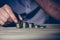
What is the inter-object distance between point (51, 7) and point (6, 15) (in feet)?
1.70

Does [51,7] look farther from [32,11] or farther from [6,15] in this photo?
[6,15]

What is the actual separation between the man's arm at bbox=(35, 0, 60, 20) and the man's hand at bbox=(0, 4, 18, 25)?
0.33 metres

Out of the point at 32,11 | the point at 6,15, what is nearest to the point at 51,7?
the point at 32,11

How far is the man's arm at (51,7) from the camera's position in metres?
4.25

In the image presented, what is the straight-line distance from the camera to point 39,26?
423cm

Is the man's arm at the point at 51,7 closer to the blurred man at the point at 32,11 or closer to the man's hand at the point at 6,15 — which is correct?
the blurred man at the point at 32,11

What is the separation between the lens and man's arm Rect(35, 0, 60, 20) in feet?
14.0

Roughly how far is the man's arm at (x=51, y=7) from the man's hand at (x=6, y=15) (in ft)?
1.08

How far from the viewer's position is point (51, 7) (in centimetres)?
426

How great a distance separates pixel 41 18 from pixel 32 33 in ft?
0.75

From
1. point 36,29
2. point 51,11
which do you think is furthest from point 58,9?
point 36,29

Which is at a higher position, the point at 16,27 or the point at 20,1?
the point at 20,1

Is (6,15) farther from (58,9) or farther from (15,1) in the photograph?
(58,9)

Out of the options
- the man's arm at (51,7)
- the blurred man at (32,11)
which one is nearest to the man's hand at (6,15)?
the blurred man at (32,11)
